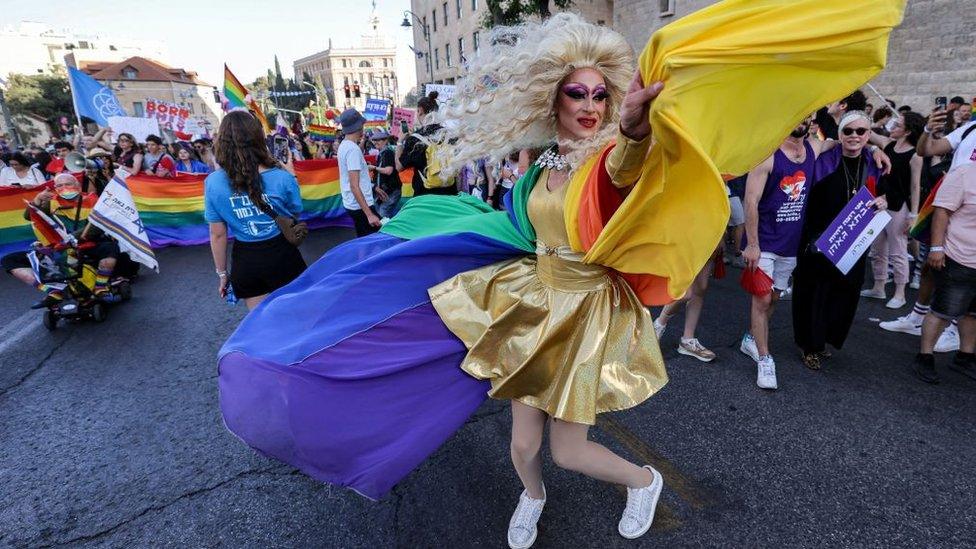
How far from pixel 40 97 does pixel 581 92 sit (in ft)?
236

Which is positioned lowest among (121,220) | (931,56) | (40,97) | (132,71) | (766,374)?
(766,374)

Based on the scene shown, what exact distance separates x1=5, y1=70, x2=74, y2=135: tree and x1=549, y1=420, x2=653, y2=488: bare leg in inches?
2580

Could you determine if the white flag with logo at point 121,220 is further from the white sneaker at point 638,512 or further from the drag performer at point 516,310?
the white sneaker at point 638,512

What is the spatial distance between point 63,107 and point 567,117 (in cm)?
7483

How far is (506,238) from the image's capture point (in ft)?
7.04

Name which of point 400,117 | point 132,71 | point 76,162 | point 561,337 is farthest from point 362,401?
point 132,71

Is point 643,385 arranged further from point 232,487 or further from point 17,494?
point 17,494

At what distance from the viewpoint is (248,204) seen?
3.23 m

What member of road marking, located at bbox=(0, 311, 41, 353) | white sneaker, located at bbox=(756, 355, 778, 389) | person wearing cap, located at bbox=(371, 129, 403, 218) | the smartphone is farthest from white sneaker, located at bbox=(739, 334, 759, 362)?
the smartphone

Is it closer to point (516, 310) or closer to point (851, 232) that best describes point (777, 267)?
point (851, 232)

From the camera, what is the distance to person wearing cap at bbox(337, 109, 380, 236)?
5.30 meters

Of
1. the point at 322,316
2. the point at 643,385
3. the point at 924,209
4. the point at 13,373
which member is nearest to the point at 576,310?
the point at 643,385

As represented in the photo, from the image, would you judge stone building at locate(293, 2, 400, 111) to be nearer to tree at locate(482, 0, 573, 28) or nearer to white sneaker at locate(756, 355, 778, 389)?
tree at locate(482, 0, 573, 28)

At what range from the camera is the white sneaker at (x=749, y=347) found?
12.5 ft
